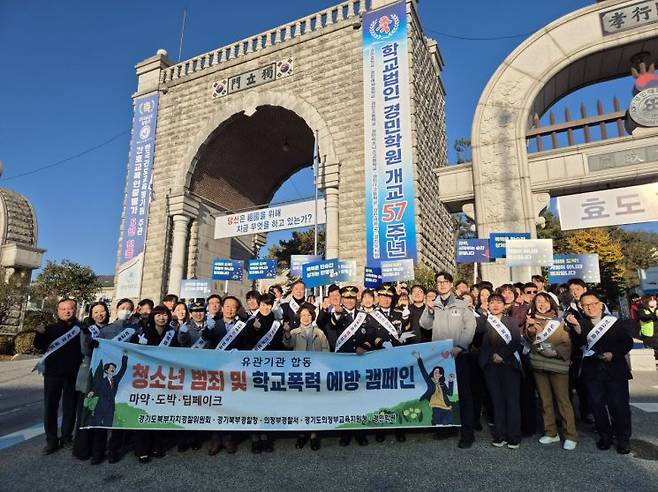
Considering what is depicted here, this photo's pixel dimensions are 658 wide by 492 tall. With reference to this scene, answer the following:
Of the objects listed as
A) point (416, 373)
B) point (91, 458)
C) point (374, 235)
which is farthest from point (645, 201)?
point (91, 458)

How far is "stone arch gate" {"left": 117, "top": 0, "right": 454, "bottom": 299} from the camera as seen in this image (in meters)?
15.3

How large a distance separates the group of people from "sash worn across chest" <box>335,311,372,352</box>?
0.01 metres

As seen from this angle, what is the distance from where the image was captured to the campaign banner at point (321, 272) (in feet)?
42.8

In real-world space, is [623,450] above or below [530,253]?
below

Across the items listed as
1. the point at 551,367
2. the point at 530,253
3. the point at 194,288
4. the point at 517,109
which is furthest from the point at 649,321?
the point at 194,288

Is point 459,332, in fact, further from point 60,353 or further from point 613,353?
point 60,353

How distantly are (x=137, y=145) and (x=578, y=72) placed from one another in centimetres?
1989

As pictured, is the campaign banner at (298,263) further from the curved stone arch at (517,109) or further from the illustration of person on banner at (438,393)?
the illustration of person on banner at (438,393)

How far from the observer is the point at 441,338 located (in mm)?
4980

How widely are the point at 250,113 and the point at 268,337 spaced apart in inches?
599

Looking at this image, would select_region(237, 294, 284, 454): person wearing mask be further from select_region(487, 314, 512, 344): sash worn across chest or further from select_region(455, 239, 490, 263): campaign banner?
select_region(455, 239, 490, 263): campaign banner

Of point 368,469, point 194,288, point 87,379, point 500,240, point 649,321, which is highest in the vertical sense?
point 500,240

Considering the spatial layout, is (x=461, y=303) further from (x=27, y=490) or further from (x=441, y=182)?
(x=441, y=182)

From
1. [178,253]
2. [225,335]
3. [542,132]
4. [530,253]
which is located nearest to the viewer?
[225,335]
